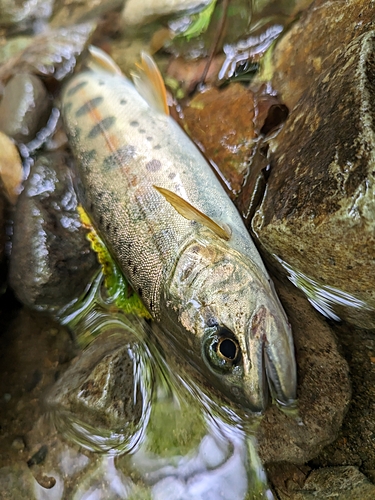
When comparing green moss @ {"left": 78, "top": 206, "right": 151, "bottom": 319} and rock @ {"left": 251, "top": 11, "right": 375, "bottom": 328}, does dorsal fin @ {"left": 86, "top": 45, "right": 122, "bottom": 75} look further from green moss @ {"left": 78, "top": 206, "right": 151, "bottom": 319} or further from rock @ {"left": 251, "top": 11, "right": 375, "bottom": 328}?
rock @ {"left": 251, "top": 11, "right": 375, "bottom": 328}

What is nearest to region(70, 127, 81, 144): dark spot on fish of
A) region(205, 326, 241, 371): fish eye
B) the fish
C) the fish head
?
the fish

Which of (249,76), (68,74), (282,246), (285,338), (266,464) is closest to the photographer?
(285,338)

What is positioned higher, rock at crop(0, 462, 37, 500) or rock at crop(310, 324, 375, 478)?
rock at crop(0, 462, 37, 500)

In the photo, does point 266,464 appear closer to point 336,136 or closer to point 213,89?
point 336,136

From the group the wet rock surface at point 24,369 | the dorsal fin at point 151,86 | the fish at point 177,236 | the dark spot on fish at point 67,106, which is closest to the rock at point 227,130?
the fish at point 177,236

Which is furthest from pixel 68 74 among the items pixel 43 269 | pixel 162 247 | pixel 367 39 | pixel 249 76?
pixel 367 39

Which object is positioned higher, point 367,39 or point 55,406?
point 367,39
